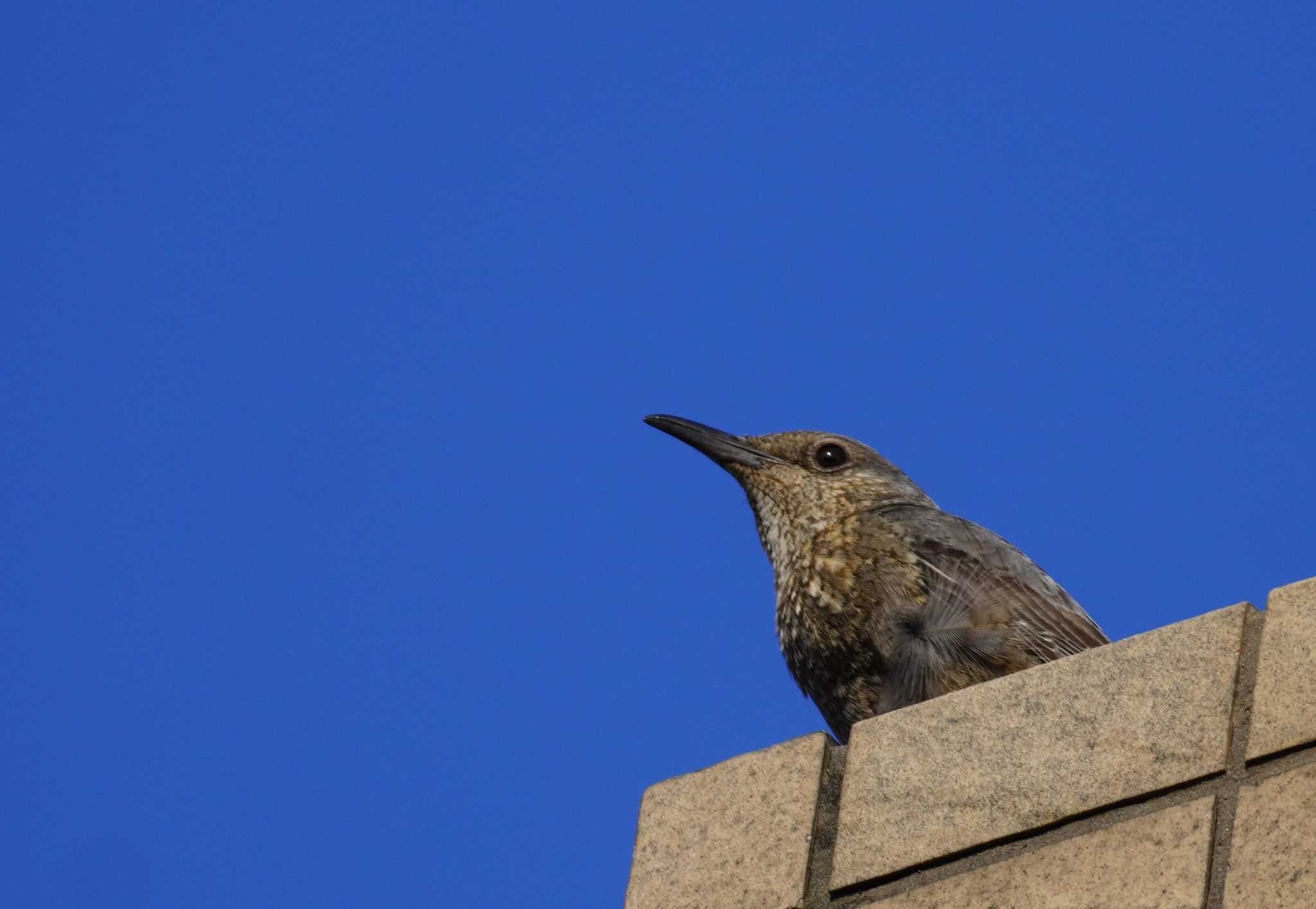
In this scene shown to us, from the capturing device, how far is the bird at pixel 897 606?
592 cm

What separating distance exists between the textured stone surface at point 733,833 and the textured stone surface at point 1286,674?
1.05 meters

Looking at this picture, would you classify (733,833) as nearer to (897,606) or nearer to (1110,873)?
(1110,873)

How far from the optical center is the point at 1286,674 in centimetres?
392

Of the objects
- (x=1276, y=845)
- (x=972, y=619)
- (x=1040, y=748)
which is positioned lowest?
(x=1276, y=845)

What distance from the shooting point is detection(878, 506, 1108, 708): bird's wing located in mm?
5832

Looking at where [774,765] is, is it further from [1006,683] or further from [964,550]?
[964,550]

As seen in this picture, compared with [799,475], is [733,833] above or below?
below

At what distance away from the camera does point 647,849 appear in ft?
15.1

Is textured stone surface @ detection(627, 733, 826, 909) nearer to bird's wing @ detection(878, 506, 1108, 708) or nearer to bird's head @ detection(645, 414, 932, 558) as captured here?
bird's wing @ detection(878, 506, 1108, 708)

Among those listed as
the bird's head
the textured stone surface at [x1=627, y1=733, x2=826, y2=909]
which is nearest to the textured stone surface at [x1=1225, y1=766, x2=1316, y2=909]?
the textured stone surface at [x1=627, y1=733, x2=826, y2=909]

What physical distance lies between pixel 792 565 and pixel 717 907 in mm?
2637

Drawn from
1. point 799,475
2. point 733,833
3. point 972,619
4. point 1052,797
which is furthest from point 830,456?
point 1052,797

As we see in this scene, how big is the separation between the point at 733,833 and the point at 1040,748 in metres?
0.77

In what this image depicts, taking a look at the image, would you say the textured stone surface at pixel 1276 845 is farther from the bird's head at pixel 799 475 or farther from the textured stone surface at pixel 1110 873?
the bird's head at pixel 799 475
